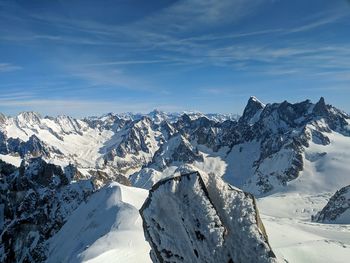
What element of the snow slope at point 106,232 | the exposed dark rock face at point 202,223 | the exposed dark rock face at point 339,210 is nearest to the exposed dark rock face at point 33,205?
the snow slope at point 106,232

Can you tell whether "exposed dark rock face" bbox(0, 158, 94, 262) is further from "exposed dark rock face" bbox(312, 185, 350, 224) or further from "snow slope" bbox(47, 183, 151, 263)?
"exposed dark rock face" bbox(312, 185, 350, 224)

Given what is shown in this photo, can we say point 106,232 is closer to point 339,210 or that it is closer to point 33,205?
point 33,205

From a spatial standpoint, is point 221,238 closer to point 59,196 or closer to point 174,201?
point 174,201

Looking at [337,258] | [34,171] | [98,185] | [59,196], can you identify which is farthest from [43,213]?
[337,258]

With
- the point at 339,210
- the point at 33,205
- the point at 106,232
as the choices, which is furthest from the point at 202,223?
the point at 339,210

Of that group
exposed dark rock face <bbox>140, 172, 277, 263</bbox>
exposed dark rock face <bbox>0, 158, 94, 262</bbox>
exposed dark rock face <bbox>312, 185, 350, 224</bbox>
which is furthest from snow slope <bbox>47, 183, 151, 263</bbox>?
exposed dark rock face <bbox>312, 185, 350, 224</bbox>

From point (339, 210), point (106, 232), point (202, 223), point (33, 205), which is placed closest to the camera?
point (202, 223)
